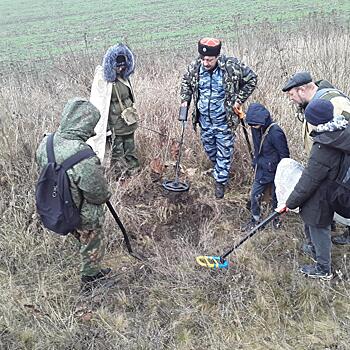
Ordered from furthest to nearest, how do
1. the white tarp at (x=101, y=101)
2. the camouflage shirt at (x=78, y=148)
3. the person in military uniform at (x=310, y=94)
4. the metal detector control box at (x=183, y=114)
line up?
the white tarp at (x=101, y=101) → the metal detector control box at (x=183, y=114) → the person in military uniform at (x=310, y=94) → the camouflage shirt at (x=78, y=148)

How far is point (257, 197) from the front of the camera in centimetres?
410

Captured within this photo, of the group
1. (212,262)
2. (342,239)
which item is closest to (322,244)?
(342,239)

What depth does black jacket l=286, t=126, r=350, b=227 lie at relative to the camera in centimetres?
284

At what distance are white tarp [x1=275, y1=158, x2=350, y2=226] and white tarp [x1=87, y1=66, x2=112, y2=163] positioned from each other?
2.03 metres

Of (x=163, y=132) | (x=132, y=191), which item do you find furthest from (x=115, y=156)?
(x=163, y=132)

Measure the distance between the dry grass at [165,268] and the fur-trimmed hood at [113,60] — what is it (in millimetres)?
1062

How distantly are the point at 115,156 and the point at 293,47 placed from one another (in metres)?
3.56

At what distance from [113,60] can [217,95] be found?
45.1 inches

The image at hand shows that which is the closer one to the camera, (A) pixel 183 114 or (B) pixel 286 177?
(B) pixel 286 177

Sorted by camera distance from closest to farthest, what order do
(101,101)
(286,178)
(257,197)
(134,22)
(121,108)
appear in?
(286,178)
(257,197)
(101,101)
(121,108)
(134,22)

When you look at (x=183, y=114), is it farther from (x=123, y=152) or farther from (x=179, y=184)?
(x=123, y=152)

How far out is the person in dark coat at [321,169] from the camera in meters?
2.85

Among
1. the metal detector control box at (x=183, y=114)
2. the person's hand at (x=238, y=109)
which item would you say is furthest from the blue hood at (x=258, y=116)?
the metal detector control box at (x=183, y=114)

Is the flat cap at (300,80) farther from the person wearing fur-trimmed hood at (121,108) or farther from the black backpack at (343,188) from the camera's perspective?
the person wearing fur-trimmed hood at (121,108)
